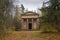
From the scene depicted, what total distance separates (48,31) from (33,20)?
55.7 ft

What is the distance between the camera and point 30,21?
42344 mm

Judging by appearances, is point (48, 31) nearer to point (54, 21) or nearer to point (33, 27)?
point (54, 21)

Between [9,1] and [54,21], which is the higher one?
[9,1]

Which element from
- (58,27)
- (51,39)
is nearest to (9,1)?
(51,39)

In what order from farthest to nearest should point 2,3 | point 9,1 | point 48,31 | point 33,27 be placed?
point 33,27 < point 48,31 < point 9,1 < point 2,3


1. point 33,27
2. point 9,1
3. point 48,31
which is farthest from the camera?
point 33,27

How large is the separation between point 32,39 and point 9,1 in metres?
6.29

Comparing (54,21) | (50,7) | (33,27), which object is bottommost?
(33,27)

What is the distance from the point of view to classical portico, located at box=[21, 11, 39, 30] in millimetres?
41375

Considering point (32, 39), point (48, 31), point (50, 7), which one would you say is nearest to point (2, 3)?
point (32, 39)

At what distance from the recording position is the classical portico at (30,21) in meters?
41.4

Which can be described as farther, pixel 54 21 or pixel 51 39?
pixel 54 21

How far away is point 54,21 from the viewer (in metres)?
24.4

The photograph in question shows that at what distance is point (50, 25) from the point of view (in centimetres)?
2459
